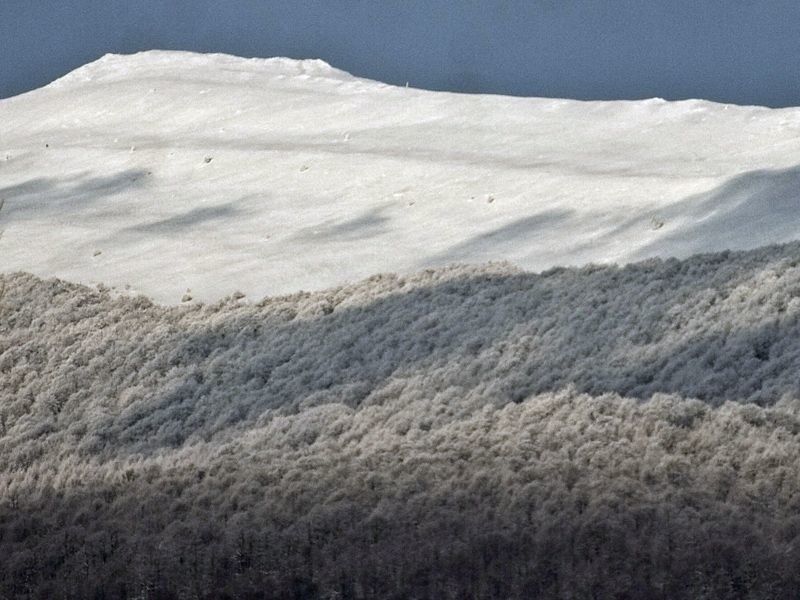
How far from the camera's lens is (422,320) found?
12898mm

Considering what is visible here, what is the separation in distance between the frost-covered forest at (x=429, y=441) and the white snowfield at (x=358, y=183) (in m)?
1.06

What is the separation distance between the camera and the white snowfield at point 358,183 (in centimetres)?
1488

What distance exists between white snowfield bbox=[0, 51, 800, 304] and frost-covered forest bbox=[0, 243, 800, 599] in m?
1.06

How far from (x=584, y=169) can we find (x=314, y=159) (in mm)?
4727

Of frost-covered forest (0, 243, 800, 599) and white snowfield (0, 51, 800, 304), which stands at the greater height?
white snowfield (0, 51, 800, 304)

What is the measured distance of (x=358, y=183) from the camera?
18906 millimetres

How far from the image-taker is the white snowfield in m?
14.9

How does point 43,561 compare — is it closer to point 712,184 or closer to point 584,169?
point 712,184

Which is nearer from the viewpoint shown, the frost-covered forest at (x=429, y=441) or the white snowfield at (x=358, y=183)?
the frost-covered forest at (x=429, y=441)

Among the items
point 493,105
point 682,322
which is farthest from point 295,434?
point 493,105

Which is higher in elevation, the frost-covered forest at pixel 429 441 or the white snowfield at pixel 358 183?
the white snowfield at pixel 358 183

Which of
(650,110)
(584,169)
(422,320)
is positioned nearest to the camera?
(422,320)

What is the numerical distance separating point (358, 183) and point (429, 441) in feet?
30.3

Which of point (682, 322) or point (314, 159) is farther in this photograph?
point (314, 159)
